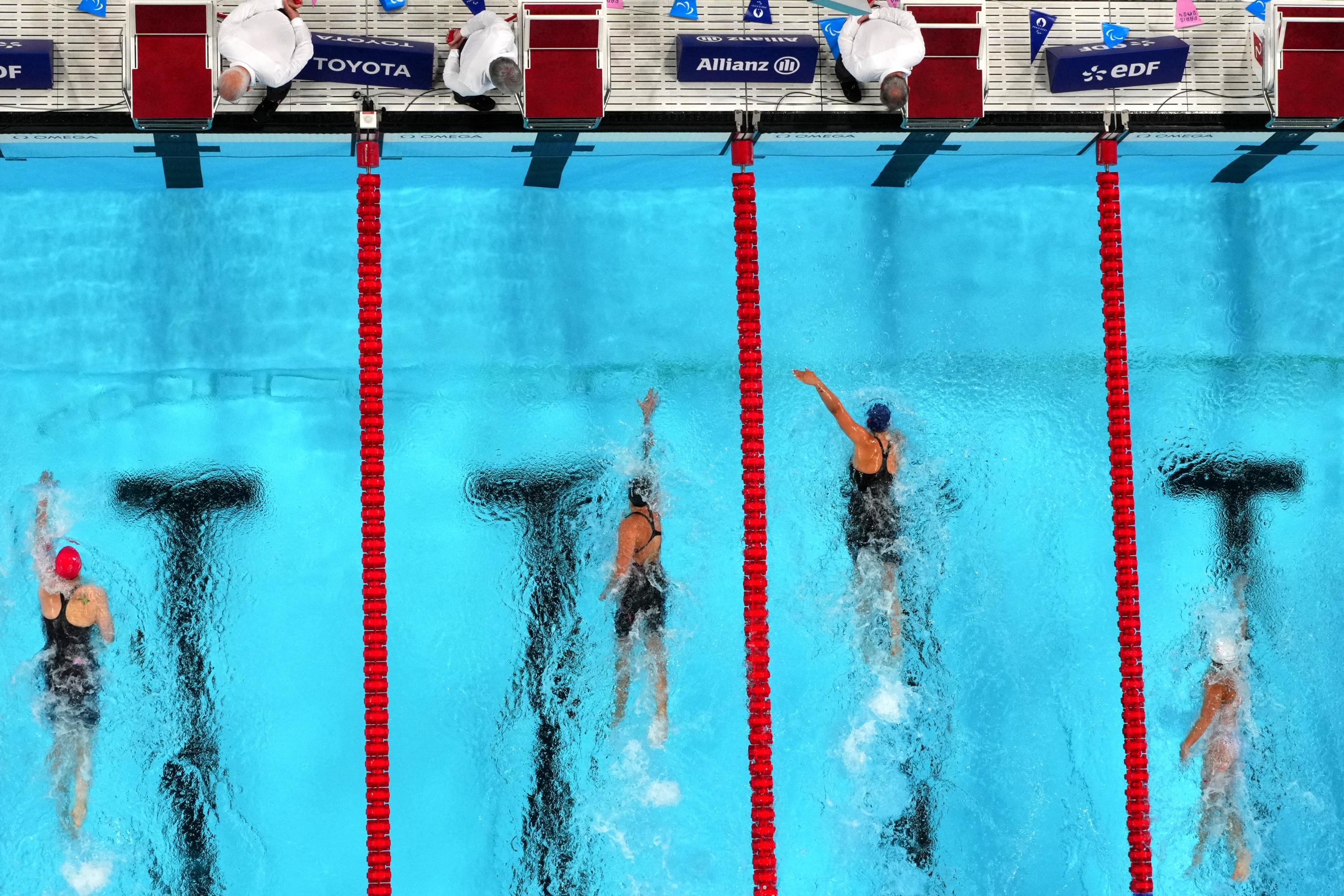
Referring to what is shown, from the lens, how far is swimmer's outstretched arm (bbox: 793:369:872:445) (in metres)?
6.89

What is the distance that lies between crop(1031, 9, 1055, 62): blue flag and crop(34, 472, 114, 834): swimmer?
5662 mm

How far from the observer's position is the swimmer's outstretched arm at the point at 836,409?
6.89 m

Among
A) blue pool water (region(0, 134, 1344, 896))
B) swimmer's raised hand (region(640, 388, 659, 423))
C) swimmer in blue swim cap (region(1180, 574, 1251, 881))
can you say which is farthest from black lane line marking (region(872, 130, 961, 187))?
swimmer in blue swim cap (region(1180, 574, 1251, 881))

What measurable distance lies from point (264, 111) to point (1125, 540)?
474cm

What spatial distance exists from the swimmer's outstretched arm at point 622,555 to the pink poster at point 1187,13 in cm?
394

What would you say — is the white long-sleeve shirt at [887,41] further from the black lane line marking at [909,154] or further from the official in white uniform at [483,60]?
the official in white uniform at [483,60]

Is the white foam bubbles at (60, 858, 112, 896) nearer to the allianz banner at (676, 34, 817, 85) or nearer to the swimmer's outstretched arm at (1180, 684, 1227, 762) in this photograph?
the allianz banner at (676, 34, 817, 85)

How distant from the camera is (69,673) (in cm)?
681

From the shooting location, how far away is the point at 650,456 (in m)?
7.19

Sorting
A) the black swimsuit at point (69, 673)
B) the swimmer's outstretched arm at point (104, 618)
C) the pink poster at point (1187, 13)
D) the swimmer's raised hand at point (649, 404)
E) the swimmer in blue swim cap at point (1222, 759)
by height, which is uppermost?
the pink poster at point (1187, 13)

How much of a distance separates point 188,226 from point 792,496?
3666 millimetres

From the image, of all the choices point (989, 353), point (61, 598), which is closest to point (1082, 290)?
point (989, 353)

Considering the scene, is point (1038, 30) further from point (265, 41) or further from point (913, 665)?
point (265, 41)

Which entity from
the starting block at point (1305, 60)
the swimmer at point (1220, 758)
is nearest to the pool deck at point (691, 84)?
the starting block at point (1305, 60)
